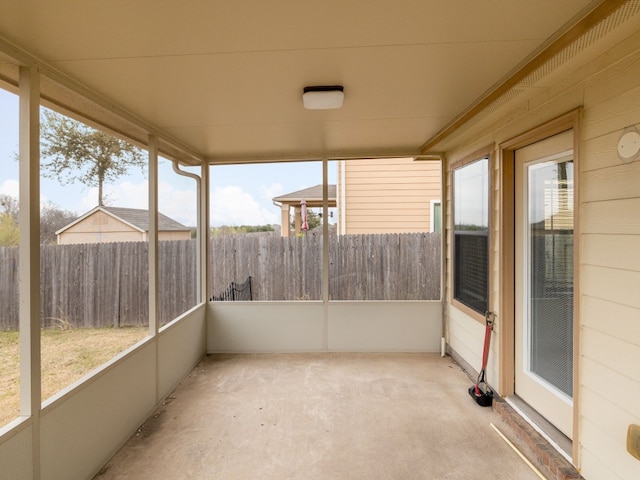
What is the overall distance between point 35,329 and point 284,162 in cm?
304

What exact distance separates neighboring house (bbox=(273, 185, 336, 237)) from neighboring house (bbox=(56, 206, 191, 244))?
144cm

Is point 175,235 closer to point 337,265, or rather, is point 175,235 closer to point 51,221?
point 51,221

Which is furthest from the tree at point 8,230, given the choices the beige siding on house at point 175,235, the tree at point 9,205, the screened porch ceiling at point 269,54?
the beige siding on house at point 175,235

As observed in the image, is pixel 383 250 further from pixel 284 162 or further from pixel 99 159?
pixel 99 159

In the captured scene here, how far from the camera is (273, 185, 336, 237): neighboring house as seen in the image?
4.32m

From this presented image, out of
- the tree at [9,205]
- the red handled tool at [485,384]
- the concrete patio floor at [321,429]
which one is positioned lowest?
the concrete patio floor at [321,429]

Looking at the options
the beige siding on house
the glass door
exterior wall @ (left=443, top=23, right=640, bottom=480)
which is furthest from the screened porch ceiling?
the beige siding on house

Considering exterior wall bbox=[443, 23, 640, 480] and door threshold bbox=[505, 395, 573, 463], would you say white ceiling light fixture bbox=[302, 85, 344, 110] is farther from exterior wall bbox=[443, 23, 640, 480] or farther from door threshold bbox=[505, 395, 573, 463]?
door threshold bbox=[505, 395, 573, 463]

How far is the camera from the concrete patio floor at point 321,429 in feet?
7.04

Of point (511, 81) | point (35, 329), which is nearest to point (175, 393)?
point (35, 329)

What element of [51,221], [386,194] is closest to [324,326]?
[386,194]

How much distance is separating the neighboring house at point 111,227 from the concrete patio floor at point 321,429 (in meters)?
1.44

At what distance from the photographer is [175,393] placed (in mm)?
3203

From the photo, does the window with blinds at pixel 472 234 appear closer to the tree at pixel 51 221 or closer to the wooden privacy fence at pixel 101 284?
the wooden privacy fence at pixel 101 284
